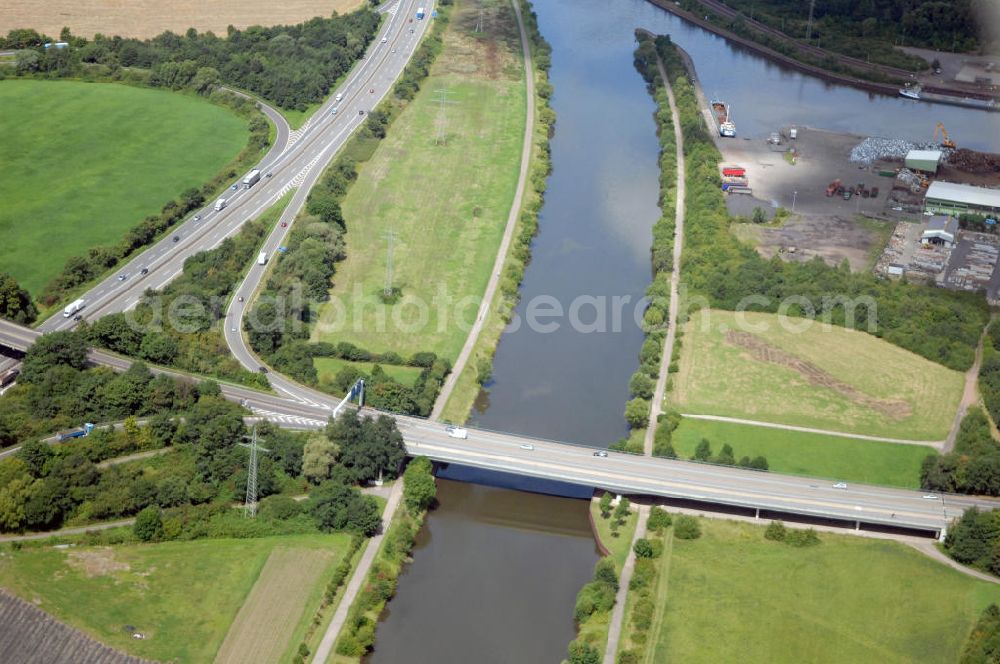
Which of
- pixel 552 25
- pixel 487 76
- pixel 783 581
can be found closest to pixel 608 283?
pixel 783 581

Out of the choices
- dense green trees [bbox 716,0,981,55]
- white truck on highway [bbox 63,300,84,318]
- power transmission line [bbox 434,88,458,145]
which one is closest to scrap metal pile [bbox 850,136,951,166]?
dense green trees [bbox 716,0,981,55]

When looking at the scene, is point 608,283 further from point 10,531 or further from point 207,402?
point 10,531

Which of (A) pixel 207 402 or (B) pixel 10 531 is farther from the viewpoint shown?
(A) pixel 207 402

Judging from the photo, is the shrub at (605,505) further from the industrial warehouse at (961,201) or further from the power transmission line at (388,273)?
the industrial warehouse at (961,201)

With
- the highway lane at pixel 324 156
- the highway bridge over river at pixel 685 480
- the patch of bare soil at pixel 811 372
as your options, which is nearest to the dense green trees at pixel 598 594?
the highway bridge over river at pixel 685 480

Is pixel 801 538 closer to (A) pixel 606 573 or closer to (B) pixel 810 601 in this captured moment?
(B) pixel 810 601

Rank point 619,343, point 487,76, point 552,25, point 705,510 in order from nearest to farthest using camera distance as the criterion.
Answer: point 705,510 → point 619,343 → point 487,76 → point 552,25
